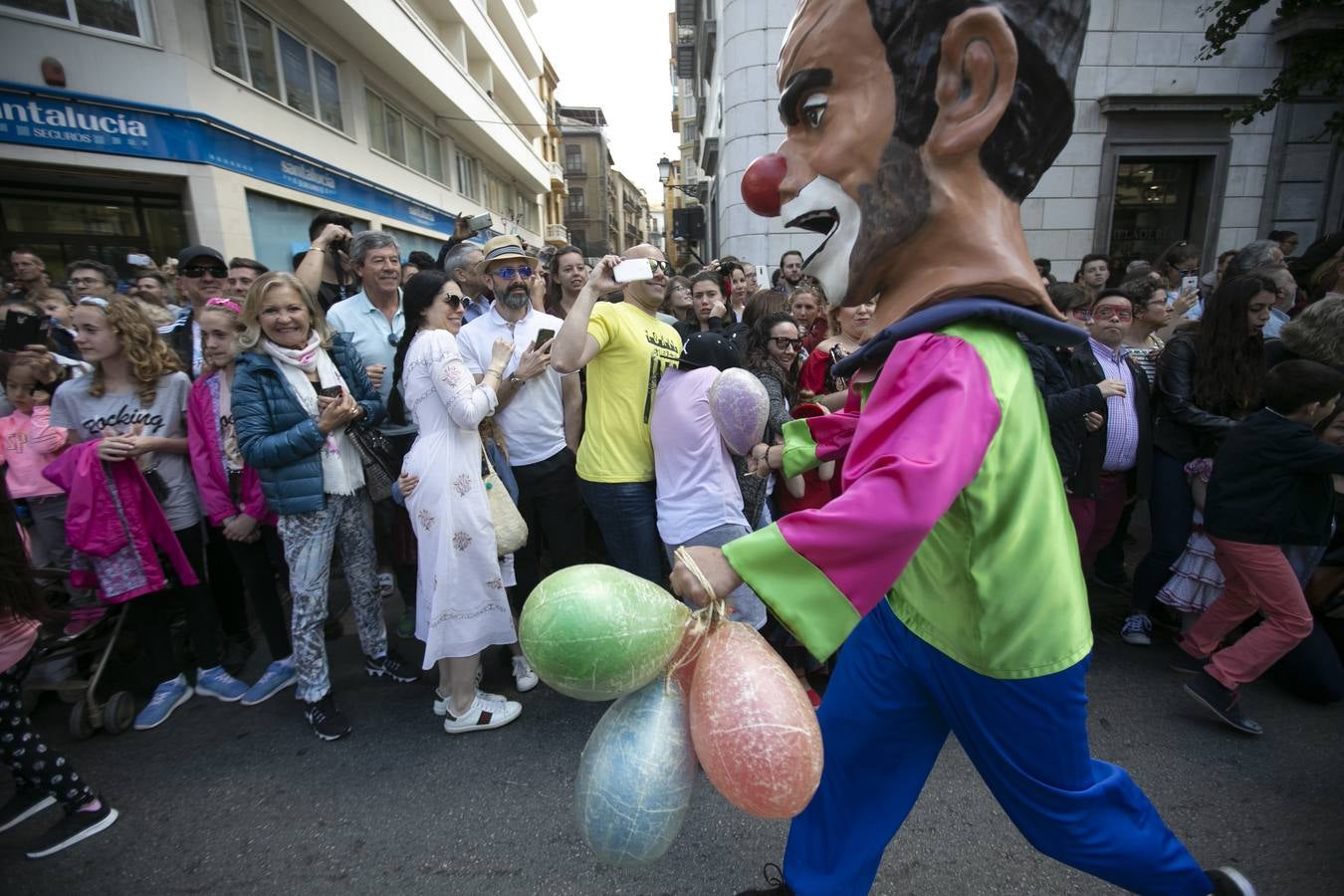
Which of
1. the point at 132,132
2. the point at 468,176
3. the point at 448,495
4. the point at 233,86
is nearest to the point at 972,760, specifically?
the point at 448,495

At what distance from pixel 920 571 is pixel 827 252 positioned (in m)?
0.72

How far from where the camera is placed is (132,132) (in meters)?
8.10

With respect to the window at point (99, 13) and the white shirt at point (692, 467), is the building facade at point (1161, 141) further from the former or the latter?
the window at point (99, 13)

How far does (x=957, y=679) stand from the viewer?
1330mm

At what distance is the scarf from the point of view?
2695 mm

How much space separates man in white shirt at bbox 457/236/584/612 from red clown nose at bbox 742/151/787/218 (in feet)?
5.88

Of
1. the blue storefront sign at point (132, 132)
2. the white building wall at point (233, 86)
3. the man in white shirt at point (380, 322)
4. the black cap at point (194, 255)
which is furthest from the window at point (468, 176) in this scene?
the man in white shirt at point (380, 322)

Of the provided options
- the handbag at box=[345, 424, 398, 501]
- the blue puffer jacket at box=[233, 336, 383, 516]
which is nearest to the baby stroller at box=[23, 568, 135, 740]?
the blue puffer jacket at box=[233, 336, 383, 516]

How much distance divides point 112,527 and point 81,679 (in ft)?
2.95

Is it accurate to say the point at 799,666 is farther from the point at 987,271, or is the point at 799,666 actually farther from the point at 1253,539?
the point at 987,271

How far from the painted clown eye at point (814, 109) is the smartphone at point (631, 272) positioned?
1505 millimetres

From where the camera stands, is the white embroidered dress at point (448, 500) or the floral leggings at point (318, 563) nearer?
the white embroidered dress at point (448, 500)

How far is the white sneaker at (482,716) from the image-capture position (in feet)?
9.34

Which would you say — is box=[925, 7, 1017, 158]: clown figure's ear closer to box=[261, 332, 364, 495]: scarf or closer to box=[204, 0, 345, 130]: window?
box=[261, 332, 364, 495]: scarf
